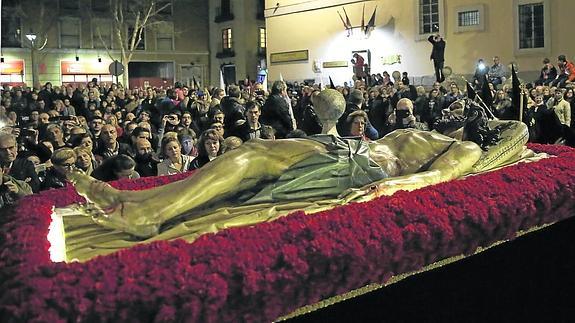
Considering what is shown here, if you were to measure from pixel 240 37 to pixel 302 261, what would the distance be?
36826mm

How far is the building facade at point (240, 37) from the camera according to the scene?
3888cm

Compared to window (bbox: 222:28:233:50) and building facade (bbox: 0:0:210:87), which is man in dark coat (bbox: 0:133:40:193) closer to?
building facade (bbox: 0:0:210:87)

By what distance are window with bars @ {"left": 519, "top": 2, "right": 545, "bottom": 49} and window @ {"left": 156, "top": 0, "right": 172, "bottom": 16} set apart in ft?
79.7

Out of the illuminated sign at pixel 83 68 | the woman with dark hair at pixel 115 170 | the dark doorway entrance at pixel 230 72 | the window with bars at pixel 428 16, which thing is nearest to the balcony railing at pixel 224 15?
the dark doorway entrance at pixel 230 72

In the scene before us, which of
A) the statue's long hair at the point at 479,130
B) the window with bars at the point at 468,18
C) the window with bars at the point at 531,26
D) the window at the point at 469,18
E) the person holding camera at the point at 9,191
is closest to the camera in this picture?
the person holding camera at the point at 9,191

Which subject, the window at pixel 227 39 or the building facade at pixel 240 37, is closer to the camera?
the building facade at pixel 240 37

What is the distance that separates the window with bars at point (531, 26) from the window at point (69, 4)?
2804 centimetres

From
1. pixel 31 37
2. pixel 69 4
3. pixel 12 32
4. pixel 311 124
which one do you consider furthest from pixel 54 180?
pixel 69 4

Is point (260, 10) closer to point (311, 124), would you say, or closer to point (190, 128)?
point (190, 128)

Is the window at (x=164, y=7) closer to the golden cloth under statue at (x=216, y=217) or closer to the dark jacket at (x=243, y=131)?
the dark jacket at (x=243, y=131)

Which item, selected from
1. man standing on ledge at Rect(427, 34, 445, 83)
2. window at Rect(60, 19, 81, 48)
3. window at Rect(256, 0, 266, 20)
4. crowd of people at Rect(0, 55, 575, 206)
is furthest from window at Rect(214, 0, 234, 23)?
crowd of people at Rect(0, 55, 575, 206)

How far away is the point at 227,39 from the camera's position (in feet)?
135

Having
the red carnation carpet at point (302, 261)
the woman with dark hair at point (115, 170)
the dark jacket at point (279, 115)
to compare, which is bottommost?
the red carnation carpet at point (302, 261)

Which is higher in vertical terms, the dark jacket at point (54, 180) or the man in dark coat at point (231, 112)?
the man in dark coat at point (231, 112)
